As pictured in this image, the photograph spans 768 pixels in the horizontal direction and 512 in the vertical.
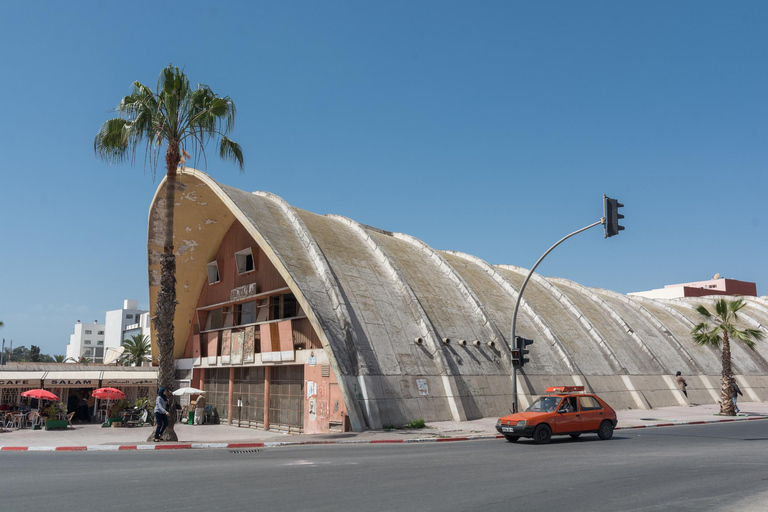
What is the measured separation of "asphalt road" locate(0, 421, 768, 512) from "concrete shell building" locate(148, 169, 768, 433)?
23.1ft

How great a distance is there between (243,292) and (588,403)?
19366 millimetres

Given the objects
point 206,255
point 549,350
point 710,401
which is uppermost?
point 206,255

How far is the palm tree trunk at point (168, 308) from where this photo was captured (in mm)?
19969

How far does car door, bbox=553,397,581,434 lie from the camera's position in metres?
17.4

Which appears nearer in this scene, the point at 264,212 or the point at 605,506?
the point at 605,506

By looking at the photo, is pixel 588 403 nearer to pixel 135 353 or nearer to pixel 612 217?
pixel 612 217

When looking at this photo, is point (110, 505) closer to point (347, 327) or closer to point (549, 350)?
point (347, 327)

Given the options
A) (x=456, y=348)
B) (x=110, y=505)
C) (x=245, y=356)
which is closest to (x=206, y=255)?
(x=245, y=356)

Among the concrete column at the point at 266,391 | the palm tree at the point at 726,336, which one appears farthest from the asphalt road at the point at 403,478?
the palm tree at the point at 726,336

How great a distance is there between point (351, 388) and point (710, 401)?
28.1 m

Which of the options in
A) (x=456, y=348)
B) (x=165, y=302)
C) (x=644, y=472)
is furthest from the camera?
(x=456, y=348)

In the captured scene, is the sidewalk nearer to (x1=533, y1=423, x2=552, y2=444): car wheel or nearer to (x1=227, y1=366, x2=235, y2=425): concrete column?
(x1=227, y1=366, x2=235, y2=425): concrete column

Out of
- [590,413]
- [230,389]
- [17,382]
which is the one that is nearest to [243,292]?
[230,389]

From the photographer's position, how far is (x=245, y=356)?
98.0 ft
